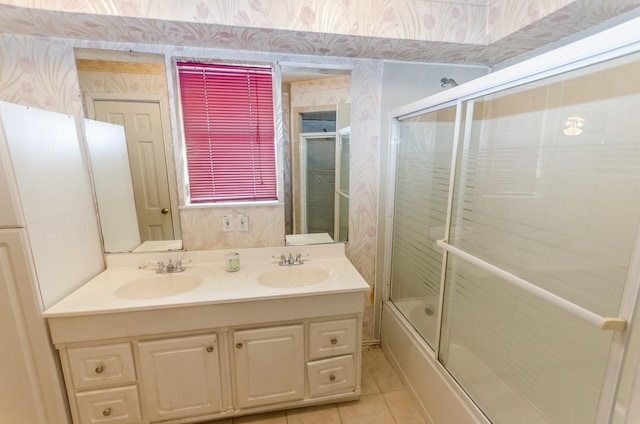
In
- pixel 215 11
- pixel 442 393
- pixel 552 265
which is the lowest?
pixel 442 393

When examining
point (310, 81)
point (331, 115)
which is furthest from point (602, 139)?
point (310, 81)

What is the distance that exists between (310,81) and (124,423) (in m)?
2.17

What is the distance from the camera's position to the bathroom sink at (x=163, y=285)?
169 cm

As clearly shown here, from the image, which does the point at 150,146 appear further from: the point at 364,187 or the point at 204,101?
the point at 364,187

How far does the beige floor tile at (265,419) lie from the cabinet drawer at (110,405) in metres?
0.53

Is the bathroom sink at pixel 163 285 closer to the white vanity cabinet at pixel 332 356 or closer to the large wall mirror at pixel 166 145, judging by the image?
the large wall mirror at pixel 166 145

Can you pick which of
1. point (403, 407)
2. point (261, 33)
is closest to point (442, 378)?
point (403, 407)

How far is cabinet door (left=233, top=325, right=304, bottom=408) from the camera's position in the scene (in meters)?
1.53

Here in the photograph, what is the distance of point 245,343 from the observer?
1519mm

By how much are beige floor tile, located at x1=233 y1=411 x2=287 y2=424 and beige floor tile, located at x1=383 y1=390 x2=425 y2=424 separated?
631mm

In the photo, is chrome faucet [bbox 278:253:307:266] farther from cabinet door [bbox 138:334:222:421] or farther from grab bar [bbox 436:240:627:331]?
grab bar [bbox 436:240:627:331]

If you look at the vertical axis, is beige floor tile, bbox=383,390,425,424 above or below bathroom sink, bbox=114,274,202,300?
below

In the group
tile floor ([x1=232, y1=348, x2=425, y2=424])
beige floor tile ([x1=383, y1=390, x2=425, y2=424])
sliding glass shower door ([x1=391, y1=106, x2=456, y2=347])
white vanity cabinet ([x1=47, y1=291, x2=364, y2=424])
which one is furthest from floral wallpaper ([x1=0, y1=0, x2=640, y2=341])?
beige floor tile ([x1=383, y1=390, x2=425, y2=424])

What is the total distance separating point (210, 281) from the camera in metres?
1.63
